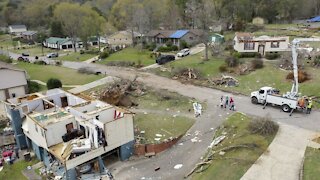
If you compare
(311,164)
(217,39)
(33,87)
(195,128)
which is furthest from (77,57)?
(311,164)

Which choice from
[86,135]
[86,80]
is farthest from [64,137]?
[86,80]

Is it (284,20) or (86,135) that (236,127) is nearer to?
(86,135)

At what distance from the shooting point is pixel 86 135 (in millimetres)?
23062

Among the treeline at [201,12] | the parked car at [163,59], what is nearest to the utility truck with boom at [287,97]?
the parked car at [163,59]

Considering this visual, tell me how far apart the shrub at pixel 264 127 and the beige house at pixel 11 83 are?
2677 cm

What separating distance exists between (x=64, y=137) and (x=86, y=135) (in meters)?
1.52

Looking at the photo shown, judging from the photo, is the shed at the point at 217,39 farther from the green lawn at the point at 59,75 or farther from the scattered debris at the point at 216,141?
the scattered debris at the point at 216,141

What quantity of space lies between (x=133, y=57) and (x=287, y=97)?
3391cm

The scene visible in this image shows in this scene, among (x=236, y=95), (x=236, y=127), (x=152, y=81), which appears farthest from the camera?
(x=152, y=81)

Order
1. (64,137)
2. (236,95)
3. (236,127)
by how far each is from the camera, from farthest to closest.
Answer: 1. (236,95)
2. (236,127)
3. (64,137)

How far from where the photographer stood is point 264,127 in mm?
23469

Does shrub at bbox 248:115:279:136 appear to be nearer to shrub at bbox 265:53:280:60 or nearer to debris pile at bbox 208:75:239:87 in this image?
debris pile at bbox 208:75:239:87

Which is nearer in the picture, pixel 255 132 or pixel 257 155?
pixel 257 155

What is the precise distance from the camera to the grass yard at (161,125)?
25859 mm
